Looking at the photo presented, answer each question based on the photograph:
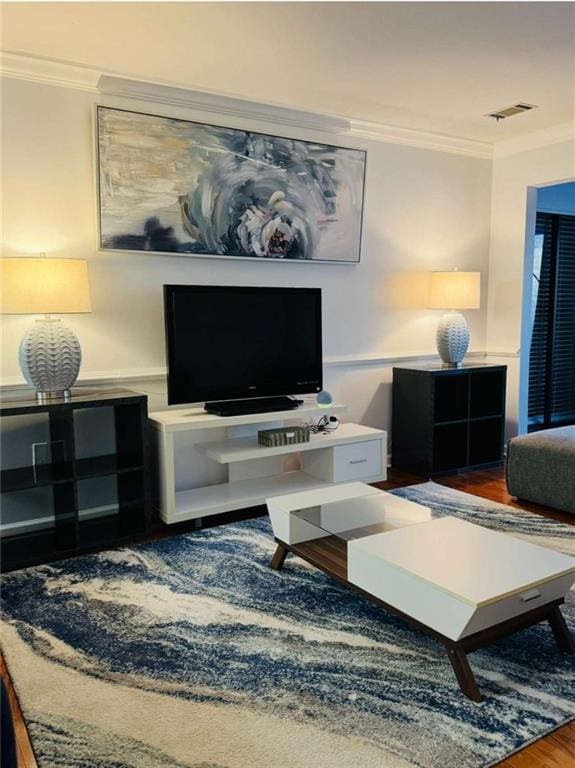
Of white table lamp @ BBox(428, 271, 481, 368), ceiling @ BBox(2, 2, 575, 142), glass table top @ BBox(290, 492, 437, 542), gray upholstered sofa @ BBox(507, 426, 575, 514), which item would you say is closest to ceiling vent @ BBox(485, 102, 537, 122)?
ceiling @ BBox(2, 2, 575, 142)

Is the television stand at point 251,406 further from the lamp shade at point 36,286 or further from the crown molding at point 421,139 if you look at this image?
the crown molding at point 421,139

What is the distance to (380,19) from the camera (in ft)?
8.51

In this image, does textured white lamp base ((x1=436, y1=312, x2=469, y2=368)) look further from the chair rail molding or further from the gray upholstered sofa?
the gray upholstered sofa

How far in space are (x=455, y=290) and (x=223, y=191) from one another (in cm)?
181

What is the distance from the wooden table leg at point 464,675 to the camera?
1785 mm

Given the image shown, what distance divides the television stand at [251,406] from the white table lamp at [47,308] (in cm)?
78

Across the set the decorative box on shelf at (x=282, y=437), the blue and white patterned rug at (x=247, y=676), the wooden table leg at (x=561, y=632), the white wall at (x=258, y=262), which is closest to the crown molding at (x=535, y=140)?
the white wall at (x=258, y=262)

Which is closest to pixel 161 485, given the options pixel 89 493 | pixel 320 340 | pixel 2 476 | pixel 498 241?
pixel 89 493

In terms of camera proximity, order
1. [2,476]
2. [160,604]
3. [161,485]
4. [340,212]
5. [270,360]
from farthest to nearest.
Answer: [340,212] < [270,360] < [161,485] < [2,476] < [160,604]

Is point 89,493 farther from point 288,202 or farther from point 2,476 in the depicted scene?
point 288,202

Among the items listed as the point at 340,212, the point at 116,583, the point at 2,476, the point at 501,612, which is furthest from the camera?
the point at 340,212

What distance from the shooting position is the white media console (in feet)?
10.3

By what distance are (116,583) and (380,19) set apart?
2.70 m

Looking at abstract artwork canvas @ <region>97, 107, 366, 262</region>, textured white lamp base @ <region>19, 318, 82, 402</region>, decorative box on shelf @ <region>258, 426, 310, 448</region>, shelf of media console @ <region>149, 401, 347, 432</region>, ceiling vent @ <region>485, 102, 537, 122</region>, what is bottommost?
decorative box on shelf @ <region>258, 426, 310, 448</region>
